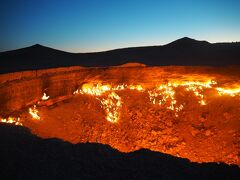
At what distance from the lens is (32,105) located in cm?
1354

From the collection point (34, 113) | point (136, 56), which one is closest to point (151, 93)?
point (136, 56)

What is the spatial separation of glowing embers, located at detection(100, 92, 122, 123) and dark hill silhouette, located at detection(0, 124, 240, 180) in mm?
8027

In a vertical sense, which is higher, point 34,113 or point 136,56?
point 136,56

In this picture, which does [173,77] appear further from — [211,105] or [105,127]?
[105,127]

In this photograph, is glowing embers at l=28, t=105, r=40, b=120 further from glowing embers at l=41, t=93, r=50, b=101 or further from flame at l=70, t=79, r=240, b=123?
flame at l=70, t=79, r=240, b=123

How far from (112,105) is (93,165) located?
31.0 ft

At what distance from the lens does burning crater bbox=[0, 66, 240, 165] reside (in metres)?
11.7

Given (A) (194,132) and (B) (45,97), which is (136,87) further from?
(B) (45,97)

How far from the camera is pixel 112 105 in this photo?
48.4 feet

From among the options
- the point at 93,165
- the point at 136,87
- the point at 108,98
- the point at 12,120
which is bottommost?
the point at 12,120

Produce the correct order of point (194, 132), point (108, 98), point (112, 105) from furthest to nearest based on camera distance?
point (108, 98), point (112, 105), point (194, 132)

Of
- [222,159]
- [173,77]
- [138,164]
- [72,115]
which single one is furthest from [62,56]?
[138,164]

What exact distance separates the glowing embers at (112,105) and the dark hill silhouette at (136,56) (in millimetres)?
1670

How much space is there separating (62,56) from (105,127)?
671 cm
